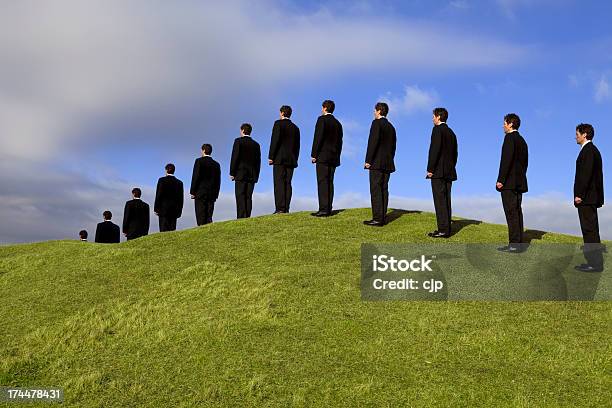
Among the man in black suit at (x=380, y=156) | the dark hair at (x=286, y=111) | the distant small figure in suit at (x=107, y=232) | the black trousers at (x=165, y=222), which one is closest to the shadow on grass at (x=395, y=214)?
the man in black suit at (x=380, y=156)

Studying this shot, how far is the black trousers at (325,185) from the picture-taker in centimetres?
1869

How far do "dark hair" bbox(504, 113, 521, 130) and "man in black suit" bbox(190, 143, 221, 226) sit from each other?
10.3 meters

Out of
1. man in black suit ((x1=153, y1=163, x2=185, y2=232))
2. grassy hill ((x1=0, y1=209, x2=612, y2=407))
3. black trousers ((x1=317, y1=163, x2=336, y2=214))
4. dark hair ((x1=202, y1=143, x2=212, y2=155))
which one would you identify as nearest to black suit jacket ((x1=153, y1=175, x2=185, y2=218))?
man in black suit ((x1=153, y1=163, x2=185, y2=232))

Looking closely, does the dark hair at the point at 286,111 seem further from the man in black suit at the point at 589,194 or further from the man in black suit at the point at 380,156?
the man in black suit at the point at 589,194

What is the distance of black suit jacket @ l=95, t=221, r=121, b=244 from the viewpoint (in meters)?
23.5

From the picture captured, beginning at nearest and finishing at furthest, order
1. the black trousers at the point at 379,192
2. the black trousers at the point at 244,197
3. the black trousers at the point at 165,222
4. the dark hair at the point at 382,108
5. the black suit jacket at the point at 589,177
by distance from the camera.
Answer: the black suit jacket at the point at 589,177 → the black trousers at the point at 379,192 → the dark hair at the point at 382,108 → the black trousers at the point at 244,197 → the black trousers at the point at 165,222

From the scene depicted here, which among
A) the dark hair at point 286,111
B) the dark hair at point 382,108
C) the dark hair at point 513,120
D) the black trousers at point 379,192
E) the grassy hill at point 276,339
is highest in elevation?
the dark hair at point 286,111

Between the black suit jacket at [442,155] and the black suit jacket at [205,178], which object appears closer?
the black suit jacket at [442,155]

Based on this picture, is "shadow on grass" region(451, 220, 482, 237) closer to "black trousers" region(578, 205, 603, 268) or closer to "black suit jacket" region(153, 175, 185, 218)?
"black trousers" region(578, 205, 603, 268)

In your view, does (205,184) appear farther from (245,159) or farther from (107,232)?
(107,232)

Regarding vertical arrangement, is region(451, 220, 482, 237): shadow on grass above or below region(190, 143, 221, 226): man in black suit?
below

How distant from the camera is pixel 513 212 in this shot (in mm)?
15312

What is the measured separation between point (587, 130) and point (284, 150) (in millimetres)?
8974

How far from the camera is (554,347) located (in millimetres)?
10438
